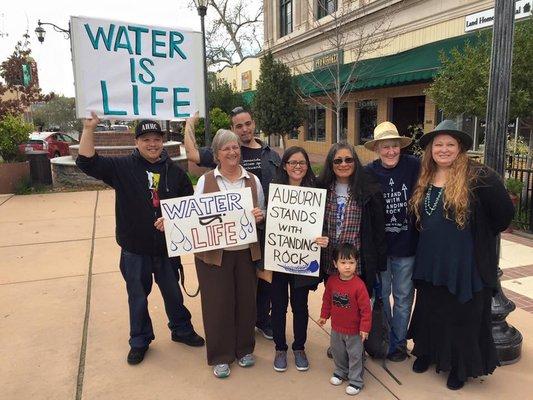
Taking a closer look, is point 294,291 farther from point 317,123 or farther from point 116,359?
point 317,123

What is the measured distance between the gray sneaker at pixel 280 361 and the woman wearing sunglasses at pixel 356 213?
30.7 inches

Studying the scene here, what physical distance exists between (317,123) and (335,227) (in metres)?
21.3

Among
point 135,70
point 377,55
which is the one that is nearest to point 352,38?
point 377,55

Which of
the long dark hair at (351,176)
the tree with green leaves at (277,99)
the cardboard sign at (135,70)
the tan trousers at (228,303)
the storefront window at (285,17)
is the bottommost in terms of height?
the tan trousers at (228,303)

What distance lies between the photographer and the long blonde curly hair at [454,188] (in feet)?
9.51

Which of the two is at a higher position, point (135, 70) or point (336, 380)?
point (135, 70)

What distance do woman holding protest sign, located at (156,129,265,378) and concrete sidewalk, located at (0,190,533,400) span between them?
0.21 metres

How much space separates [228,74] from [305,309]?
36.2 m

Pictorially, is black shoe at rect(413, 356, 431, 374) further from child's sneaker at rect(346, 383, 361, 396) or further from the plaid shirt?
the plaid shirt

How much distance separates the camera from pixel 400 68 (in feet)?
46.2

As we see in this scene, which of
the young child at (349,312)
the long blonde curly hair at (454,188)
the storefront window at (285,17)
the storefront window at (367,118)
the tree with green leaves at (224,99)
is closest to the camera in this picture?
the long blonde curly hair at (454,188)

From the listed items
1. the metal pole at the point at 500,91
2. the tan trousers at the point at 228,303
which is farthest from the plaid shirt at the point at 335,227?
the metal pole at the point at 500,91

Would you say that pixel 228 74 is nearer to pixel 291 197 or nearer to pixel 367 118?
pixel 367 118

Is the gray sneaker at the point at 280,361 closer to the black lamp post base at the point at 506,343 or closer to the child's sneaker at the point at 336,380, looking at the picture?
the child's sneaker at the point at 336,380
